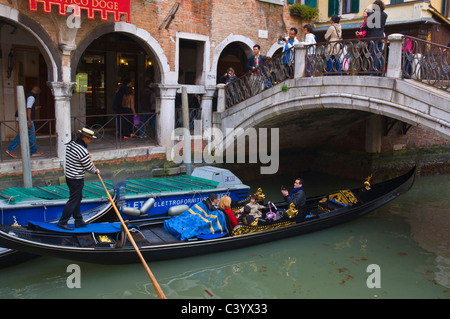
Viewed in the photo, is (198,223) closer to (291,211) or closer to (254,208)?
(254,208)

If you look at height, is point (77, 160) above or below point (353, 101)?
below

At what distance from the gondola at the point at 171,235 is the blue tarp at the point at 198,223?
8 cm

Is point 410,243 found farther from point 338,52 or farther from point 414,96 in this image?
point 338,52

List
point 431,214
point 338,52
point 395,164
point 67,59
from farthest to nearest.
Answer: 1. point 395,164
2. point 431,214
3. point 67,59
4. point 338,52

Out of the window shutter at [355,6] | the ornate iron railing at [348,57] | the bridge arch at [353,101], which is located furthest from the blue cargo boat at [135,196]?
the window shutter at [355,6]

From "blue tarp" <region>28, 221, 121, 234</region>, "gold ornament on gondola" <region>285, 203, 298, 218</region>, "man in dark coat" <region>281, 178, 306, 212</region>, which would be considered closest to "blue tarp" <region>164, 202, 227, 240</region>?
"blue tarp" <region>28, 221, 121, 234</region>

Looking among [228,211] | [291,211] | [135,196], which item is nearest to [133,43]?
[135,196]

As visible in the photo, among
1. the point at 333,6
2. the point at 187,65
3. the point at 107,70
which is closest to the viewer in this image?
the point at 333,6

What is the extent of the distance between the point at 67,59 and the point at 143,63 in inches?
138

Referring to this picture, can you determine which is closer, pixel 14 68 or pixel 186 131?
pixel 186 131

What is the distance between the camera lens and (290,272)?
5.28 metres

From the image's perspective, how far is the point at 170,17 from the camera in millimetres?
7918

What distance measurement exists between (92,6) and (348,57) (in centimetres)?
376

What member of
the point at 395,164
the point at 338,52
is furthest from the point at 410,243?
the point at 395,164
